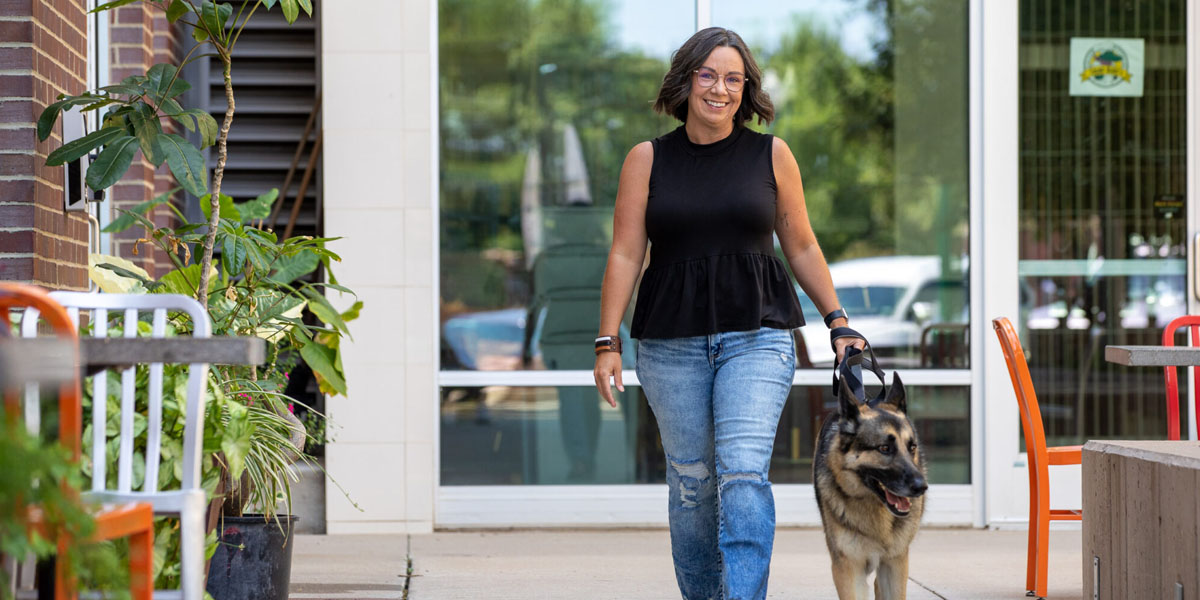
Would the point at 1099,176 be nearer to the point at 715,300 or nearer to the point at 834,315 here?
the point at 834,315

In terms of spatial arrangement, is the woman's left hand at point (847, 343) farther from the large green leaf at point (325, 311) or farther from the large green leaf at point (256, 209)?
the large green leaf at point (256, 209)

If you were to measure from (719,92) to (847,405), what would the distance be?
0.92m

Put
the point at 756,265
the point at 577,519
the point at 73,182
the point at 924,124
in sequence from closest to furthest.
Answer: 1. the point at 756,265
2. the point at 73,182
3. the point at 577,519
4. the point at 924,124

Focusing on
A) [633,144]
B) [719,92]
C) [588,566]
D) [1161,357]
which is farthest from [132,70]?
[1161,357]

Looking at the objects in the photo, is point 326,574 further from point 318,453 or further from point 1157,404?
point 1157,404

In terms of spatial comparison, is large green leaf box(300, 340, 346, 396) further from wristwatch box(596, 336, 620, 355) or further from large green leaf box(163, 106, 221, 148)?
wristwatch box(596, 336, 620, 355)

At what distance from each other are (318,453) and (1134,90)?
4.25m

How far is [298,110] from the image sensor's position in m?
6.25

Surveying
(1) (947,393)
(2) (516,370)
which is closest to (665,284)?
(2) (516,370)

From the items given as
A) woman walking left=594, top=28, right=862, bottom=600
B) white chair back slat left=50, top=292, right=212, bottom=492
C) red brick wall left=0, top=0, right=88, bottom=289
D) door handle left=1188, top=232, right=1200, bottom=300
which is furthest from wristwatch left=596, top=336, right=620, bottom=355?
door handle left=1188, top=232, right=1200, bottom=300

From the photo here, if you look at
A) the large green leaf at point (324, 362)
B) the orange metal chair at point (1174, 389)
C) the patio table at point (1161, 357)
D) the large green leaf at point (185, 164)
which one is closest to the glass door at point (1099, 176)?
the orange metal chair at point (1174, 389)

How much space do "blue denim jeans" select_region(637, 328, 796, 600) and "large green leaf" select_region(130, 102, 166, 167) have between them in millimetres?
1484

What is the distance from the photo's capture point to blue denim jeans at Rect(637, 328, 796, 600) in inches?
124

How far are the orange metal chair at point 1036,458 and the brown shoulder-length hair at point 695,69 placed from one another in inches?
53.3
